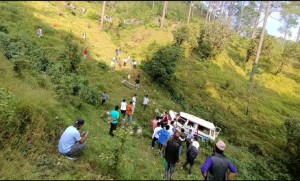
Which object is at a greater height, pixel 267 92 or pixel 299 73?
pixel 299 73

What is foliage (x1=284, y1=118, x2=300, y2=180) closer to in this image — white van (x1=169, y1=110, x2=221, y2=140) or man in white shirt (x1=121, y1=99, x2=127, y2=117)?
white van (x1=169, y1=110, x2=221, y2=140)

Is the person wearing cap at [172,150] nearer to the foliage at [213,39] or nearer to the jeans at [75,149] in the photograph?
the jeans at [75,149]

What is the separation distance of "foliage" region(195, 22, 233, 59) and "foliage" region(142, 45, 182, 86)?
8.19 metres

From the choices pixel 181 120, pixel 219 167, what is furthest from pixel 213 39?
pixel 219 167

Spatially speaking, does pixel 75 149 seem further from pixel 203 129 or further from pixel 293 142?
pixel 293 142

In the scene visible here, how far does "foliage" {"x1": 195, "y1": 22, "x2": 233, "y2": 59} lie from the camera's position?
111 feet

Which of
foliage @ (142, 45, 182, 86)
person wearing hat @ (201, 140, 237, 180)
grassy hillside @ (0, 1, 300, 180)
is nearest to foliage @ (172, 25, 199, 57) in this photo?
grassy hillside @ (0, 1, 300, 180)

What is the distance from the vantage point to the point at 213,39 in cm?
3356

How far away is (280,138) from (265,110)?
3.99 m

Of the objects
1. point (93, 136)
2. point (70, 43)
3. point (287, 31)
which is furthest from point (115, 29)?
point (287, 31)

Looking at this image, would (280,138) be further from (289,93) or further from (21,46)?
(21,46)

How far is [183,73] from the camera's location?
3017 cm

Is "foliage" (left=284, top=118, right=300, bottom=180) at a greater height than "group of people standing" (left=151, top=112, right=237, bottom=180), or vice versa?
"group of people standing" (left=151, top=112, right=237, bottom=180)

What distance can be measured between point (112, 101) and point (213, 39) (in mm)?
18623
